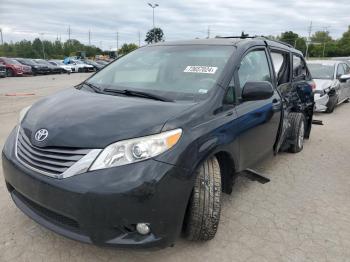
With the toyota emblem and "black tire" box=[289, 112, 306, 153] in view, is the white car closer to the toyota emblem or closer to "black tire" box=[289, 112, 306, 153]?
"black tire" box=[289, 112, 306, 153]

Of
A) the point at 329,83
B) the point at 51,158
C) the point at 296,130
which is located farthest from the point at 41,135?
the point at 329,83

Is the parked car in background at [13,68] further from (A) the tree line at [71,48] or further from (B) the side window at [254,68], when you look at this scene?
(A) the tree line at [71,48]

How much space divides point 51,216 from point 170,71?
1.76m

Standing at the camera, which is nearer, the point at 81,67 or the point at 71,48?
the point at 81,67

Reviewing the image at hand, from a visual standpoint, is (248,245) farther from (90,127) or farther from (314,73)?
(314,73)

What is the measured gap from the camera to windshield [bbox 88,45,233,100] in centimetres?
315

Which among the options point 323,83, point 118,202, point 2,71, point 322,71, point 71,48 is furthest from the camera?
point 71,48

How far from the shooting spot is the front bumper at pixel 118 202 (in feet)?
7.26

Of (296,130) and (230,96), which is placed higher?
(230,96)

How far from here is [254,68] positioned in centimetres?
382

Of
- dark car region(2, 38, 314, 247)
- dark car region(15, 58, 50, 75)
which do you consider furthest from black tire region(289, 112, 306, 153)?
dark car region(15, 58, 50, 75)

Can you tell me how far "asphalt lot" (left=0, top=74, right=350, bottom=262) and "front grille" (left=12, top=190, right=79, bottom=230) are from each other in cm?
39

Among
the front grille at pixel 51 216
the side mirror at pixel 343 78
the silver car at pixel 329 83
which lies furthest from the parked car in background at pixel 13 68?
the front grille at pixel 51 216

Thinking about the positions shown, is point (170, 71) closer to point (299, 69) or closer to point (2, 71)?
point (299, 69)
